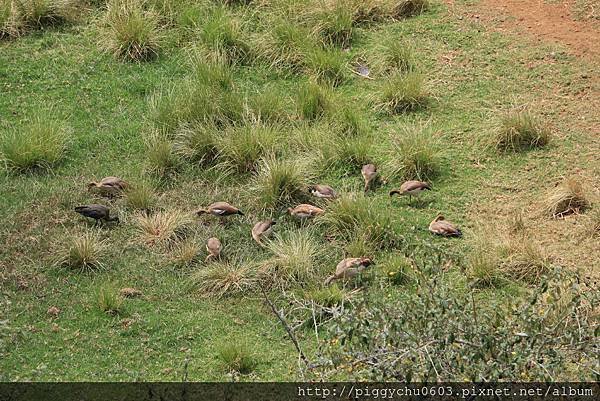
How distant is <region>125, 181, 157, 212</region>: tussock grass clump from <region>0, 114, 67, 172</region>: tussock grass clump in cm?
103

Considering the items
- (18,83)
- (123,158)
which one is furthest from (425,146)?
(18,83)

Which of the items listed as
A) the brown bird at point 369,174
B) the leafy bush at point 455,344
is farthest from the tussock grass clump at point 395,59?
the leafy bush at point 455,344

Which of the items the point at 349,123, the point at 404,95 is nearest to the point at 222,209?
the point at 349,123

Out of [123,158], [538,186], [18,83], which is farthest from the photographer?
[18,83]

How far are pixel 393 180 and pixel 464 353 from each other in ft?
12.6

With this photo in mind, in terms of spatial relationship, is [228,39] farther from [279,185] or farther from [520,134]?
[520,134]

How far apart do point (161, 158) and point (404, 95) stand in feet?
7.97

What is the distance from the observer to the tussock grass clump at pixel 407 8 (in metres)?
11.8

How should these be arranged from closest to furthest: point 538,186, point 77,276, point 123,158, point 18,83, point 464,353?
point 464,353, point 77,276, point 538,186, point 123,158, point 18,83

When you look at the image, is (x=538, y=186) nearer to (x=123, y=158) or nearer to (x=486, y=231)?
(x=486, y=231)

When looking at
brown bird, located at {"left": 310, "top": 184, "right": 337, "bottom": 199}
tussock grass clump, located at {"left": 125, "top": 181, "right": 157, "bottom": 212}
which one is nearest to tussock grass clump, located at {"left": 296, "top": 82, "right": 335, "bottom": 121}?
brown bird, located at {"left": 310, "top": 184, "right": 337, "bottom": 199}

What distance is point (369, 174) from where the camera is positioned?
9398 mm

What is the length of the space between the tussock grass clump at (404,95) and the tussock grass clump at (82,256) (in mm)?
3312

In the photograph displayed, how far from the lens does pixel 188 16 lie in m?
11.8
